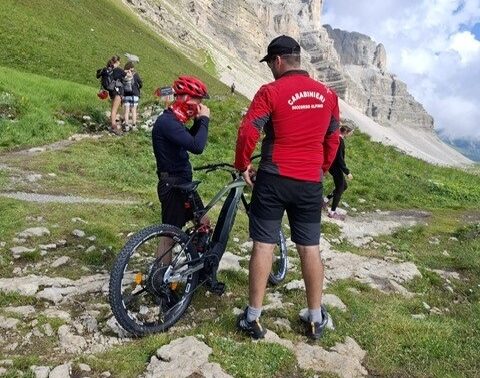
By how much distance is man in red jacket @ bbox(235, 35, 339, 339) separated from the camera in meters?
6.17

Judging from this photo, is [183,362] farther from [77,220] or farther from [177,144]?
[77,220]

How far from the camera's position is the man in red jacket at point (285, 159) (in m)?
6.17

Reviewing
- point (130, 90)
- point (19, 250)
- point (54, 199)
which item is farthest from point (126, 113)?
point (19, 250)

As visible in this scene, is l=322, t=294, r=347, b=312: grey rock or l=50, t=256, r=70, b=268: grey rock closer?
l=322, t=294, r=347, b=312: grey rock

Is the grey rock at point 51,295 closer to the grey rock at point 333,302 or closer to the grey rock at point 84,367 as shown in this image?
the grey rock at point 84,367

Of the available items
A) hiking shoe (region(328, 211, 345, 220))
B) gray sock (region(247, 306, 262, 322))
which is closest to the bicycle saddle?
gray sock (region(247, 306, 262, 322))

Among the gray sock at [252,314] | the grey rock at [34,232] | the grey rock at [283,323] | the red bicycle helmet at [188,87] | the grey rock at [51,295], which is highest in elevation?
the red bicycle helmet at [188,87]

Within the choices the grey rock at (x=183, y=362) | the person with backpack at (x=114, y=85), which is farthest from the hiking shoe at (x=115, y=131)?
the grey rock at (x=183, y=362)

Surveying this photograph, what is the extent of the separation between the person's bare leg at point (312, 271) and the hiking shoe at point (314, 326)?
Answer: 0.72 ft

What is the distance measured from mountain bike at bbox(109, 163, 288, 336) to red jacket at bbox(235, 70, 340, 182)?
136cm

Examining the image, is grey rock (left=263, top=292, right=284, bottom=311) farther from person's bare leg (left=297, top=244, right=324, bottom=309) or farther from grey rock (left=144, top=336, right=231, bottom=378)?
grey rock (left=144, top=336, right=231, bottom=378)

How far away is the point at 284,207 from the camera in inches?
257

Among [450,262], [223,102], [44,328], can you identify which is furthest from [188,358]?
[223,102]

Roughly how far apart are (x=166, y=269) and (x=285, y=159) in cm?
220
